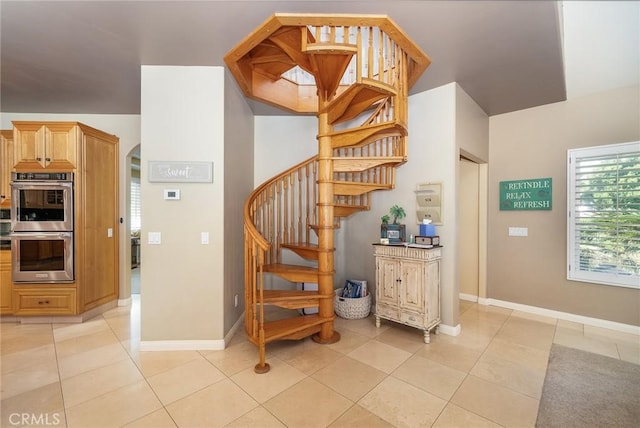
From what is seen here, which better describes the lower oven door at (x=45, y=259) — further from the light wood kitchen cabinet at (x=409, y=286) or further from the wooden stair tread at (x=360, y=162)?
the light wood kitchen cabinet at (x=409, y=286)

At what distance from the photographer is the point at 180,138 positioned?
8.67 feet

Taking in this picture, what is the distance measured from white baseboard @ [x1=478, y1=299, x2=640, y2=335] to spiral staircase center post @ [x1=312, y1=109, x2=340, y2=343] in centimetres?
255

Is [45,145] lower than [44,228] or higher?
higher

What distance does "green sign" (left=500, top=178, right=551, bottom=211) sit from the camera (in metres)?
3.48

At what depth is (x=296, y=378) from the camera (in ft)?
7.14

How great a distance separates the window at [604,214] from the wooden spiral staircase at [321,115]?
2.27 m

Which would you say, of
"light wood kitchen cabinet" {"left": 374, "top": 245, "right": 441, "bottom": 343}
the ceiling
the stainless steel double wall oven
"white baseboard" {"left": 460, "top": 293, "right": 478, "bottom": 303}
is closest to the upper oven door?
the stainless steel double wall oven

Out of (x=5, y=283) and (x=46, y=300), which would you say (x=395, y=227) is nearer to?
(x=46, y=300)

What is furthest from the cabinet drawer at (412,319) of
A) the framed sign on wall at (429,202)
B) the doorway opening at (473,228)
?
the doorway opening at (473,228)

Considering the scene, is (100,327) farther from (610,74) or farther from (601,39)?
(610,74)

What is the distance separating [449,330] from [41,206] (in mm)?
5026

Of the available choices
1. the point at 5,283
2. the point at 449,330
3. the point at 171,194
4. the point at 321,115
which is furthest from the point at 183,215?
the point at 449,330

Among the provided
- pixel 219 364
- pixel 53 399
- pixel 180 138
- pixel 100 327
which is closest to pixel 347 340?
pixel 219 364

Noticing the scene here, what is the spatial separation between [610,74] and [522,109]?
86 cm
